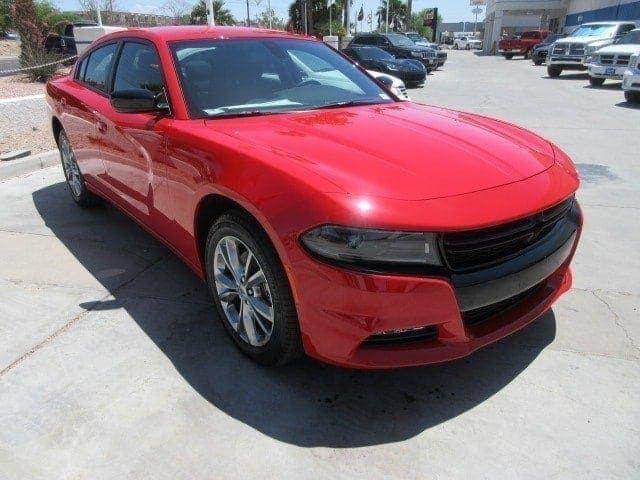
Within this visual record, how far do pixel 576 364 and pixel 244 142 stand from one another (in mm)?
1970

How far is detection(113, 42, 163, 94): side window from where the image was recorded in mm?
3193

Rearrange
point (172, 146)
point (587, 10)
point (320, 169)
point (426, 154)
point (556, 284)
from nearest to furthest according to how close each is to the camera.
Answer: point (320, 169) → point (426, 154) → point (556, 284) → point (172, 146) → point (587, 10)

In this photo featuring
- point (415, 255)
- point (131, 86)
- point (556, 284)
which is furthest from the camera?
point (131, 86)

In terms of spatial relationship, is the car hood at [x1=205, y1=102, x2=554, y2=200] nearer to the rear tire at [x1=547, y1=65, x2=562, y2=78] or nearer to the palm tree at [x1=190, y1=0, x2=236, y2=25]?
the rear tire at [x1=547, y1=65, x2=562, y2=78]

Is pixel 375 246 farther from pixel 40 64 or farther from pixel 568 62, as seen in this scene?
pixel 568 62

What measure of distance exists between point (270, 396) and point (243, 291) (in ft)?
1.69

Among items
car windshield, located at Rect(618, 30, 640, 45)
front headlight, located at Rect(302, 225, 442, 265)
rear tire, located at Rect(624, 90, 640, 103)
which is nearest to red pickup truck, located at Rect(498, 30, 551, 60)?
car windshield, located at Rect(618, 30, 640, 45)

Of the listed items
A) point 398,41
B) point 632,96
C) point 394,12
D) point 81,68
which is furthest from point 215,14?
point 394,12

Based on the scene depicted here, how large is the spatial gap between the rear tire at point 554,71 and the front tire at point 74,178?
19.2 metres

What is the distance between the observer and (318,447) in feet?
7.01

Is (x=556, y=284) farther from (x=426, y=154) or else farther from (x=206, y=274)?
(x=206, y=274)

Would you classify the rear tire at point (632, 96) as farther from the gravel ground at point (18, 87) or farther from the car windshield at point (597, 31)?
the gravel ground at point (18, 87)

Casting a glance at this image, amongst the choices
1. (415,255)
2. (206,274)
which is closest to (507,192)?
(415,255)

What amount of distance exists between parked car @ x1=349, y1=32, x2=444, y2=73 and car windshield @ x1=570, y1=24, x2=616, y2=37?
241 inches
